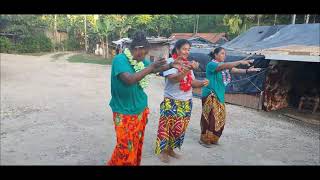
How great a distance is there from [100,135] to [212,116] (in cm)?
190

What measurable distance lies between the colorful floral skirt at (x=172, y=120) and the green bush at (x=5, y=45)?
83.8 feet

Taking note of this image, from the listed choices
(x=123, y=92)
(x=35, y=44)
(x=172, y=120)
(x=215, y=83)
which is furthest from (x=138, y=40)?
(x=35, y=44)

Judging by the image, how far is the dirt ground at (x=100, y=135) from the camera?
4.64m

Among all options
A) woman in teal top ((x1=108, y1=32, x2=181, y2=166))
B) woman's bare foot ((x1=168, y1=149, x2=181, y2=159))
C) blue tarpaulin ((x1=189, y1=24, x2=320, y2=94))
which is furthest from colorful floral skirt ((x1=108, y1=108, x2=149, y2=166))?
blue tarpaulin ((x1=189, y1=24, x2=320, y2=94))

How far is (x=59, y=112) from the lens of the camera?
752 cm

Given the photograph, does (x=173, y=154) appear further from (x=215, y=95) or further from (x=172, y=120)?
(x=215, y=95)

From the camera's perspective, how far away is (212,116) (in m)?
5.03

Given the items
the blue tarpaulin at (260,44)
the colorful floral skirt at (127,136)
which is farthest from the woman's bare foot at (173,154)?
the blue tarpaulin at (260,44)

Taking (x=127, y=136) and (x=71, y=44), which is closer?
(x=127, y=136)

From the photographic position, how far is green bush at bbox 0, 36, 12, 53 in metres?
26.5

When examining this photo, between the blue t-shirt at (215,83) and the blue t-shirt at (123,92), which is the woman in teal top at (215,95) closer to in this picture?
the blue t-shirt at (215,83)

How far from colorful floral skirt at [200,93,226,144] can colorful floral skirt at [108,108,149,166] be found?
1850 millimetres
